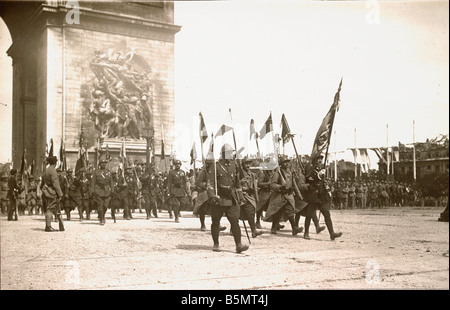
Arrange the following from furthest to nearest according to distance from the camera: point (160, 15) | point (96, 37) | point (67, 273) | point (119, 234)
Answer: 1. point (119, 234)
2. point (160, 15)
3. point (96, 37)
4. point (67, 273)

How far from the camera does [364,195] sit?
67.9 ft

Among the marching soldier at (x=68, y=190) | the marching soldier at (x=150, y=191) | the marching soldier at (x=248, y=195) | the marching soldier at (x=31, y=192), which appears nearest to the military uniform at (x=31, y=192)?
the marching soldier at (x=31, y=192)

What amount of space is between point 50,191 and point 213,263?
15.9ft

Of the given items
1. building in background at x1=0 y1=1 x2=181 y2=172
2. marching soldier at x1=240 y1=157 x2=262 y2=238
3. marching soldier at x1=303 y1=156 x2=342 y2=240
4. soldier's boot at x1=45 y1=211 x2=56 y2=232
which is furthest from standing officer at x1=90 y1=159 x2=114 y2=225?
marching soldier at x1=303 y1=156 x2=342 y2=240

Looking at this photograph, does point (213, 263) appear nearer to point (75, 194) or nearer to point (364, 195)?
point (75, 194)

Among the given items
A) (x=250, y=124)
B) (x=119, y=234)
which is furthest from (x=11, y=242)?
(x=250, y=124)

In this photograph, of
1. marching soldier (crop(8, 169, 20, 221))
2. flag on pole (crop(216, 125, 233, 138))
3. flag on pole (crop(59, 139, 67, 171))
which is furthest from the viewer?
marching soldier (crop(8, 169, 20, 221))

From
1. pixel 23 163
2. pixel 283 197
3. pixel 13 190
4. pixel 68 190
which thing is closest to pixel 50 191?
pixel 23 163

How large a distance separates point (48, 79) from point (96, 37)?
1.95 metres

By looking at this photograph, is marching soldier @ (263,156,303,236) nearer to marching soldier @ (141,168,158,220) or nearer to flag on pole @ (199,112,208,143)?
flag on pole @ (199,112,208,143)

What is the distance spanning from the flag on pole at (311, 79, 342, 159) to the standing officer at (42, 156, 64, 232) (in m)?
5.12

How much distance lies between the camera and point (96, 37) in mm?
8195

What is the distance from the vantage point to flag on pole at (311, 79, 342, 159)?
27.6 ft
